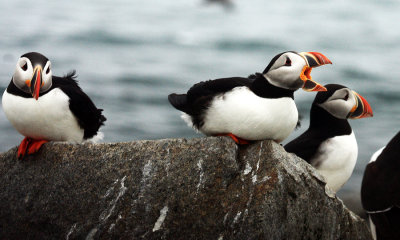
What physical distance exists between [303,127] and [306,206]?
32.8ft

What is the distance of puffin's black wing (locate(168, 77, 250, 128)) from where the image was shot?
5.14m

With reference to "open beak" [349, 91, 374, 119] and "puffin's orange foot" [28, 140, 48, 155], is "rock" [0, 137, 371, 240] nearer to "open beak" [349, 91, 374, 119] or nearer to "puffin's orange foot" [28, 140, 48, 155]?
"puffin's orange foot" [28, 140, 48, 155]

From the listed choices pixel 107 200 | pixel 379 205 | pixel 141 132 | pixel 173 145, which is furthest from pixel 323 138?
pixel 141 132

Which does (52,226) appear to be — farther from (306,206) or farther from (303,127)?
(303,127)

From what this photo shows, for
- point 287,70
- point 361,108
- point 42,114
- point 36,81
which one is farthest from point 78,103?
point 361,108

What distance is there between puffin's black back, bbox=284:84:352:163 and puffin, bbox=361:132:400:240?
45.0 inches

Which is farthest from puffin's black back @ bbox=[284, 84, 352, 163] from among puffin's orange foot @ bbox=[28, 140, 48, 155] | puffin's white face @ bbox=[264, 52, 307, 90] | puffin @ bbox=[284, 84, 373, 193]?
puffin's orange foot @ bbox=[28, 140, 48, 155]

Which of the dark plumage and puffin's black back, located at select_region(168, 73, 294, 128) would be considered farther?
the dark plumage

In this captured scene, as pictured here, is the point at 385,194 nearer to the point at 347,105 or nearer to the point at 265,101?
the point at 265,101

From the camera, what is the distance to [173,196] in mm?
4723

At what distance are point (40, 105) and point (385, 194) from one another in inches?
107

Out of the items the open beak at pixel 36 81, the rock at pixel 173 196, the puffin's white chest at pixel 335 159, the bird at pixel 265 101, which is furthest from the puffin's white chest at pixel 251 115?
the puffin's white chest at pixel 335 159

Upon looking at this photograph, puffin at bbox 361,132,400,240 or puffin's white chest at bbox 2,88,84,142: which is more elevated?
puffin's white chest at bbox 2,88,84,142

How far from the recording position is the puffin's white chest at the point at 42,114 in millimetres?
5348
